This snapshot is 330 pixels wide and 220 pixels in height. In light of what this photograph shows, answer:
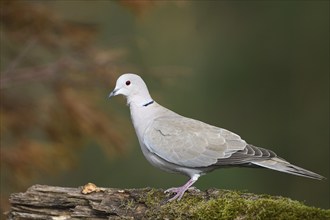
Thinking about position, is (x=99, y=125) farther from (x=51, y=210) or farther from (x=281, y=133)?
(x=281, y=133)

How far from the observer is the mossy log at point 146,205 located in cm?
432

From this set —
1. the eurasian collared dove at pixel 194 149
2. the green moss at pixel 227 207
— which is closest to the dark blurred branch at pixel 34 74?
the eurasian collared dove at pixel 194 149

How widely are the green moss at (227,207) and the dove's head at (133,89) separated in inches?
33.7

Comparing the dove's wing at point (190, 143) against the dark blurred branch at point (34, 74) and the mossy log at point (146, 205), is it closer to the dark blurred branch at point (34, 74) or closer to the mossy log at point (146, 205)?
the mossy log at point (146, 205)

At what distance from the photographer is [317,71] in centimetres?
1232

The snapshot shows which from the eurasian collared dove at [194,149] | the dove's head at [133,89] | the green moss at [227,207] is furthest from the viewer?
the dove's head at [133,89]

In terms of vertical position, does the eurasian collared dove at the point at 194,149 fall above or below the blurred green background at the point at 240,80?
below

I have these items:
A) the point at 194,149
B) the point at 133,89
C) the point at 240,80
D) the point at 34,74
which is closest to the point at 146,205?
the point at 194,149

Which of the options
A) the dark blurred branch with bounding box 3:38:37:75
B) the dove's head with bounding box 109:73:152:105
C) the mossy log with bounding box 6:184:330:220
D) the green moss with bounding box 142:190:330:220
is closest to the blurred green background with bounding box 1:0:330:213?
the dark blurred branch with bounding box 3:38:37:75

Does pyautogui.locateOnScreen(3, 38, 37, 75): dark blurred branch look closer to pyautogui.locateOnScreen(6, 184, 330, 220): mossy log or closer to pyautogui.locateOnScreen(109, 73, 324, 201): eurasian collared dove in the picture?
pyautogui.locateOnScreen(109, 73, 324, 201): eurasian collared dove

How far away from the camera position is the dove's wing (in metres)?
4.98

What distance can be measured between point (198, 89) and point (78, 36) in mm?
6505

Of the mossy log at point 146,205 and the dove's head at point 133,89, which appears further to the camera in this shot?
the dove's head at point 133,89

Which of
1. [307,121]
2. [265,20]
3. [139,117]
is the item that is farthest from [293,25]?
[139,117]
